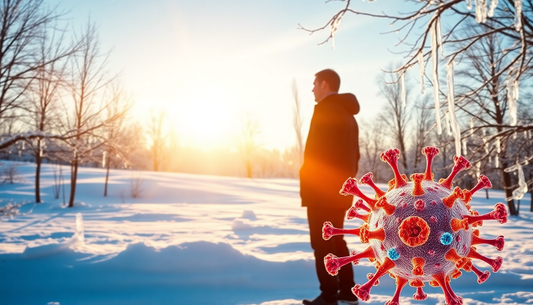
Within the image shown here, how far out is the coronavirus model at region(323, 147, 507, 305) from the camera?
0.52 m

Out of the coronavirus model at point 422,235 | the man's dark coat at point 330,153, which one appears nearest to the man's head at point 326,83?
the man's dark coat at point 330,153

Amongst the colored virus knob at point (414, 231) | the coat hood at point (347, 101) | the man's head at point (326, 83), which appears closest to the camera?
the colored virus knob at point (414, 231)

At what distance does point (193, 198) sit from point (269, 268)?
1355 cm

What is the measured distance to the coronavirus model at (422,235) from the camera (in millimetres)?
521

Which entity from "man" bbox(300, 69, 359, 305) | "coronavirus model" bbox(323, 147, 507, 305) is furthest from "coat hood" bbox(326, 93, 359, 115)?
"coronavirus model" bbox(323, 147, 507, 305)

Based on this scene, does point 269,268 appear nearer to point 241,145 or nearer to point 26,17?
point 26,17

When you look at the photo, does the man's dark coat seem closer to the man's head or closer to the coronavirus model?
the man's head

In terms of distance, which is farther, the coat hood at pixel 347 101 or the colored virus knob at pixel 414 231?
the coat hood at pixel 347 101

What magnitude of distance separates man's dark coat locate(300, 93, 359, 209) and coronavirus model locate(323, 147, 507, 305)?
1.62 metres

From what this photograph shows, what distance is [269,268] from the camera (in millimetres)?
3514

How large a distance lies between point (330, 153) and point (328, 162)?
69 millimetres

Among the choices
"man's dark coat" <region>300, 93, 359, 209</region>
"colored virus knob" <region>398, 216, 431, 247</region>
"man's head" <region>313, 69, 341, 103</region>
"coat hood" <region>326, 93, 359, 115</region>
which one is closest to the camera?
"colored virus knob" <region>398, 216, 431, 247</region>

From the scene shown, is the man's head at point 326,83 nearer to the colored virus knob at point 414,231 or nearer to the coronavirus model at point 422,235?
the coronavirus model at point 422,235

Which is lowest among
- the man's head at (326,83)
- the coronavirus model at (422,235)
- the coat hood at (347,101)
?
the coronavirus model at (422,235)
